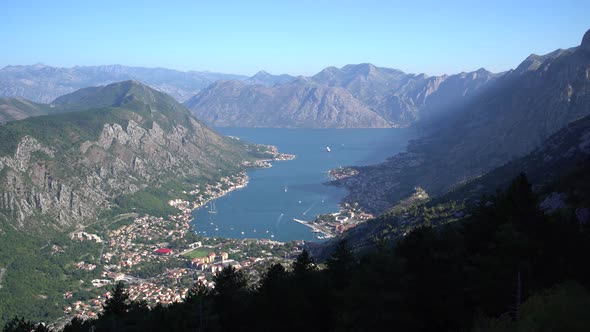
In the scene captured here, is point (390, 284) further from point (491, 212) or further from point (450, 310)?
point (491, 212)

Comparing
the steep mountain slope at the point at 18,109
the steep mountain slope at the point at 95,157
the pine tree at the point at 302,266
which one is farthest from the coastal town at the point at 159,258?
the steep mountain slope at the point at 18,109

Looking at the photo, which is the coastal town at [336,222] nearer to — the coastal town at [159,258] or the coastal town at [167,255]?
the coastal town at [167,255]

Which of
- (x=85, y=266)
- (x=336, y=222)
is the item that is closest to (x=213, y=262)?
(x=85, y=266)

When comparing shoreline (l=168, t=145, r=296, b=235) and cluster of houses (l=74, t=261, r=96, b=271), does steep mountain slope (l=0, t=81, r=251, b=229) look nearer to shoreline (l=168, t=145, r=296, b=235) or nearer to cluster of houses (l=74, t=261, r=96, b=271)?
shoreline (l=168, t=145, r=296, b=235)

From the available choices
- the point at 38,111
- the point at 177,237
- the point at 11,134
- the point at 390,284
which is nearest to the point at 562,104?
the point at 177,237

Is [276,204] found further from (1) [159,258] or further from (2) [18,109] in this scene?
(2) [18,109]
